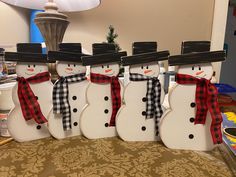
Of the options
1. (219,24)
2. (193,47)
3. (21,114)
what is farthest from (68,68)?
(219,24)

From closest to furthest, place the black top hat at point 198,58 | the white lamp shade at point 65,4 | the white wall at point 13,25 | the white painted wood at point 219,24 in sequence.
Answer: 1. the black top hat at point 198,58
2. the white lamp shade at point 65,4
3. the white wall at point 13,25
4. the white painted wood at point 219,24

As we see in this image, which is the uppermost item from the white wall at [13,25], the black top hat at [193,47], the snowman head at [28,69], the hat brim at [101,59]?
the white wall at [13,25]

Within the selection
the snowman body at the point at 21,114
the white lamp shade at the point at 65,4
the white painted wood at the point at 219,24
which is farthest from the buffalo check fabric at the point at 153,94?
the white painted wood at the point at 219,24

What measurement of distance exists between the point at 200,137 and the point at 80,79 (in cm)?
36

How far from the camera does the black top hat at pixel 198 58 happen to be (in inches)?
17.8

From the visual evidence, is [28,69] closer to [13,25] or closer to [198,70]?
[198,70]

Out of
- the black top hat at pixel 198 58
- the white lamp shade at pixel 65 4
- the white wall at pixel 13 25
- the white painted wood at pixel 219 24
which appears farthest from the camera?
the white painted wood at pixel 219 24

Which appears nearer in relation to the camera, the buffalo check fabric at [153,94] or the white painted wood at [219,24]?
the buffalo check fabric at [153,94]

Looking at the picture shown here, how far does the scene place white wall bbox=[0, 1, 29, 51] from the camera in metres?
1.20

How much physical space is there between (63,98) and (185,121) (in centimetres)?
33

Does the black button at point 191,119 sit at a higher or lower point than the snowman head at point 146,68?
lower

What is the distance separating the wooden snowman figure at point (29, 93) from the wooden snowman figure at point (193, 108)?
1.11ft

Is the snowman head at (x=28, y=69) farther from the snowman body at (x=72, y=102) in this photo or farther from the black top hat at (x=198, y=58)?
the black top hat at (x=198, y=58)

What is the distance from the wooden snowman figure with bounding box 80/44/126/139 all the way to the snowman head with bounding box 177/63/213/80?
0.54 ft
